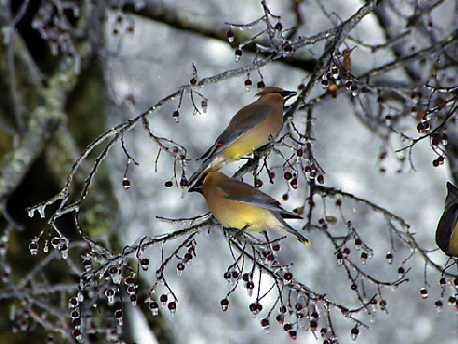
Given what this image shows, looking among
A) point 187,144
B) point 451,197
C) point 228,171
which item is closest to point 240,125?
point 451,197

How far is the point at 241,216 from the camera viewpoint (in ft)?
8.79

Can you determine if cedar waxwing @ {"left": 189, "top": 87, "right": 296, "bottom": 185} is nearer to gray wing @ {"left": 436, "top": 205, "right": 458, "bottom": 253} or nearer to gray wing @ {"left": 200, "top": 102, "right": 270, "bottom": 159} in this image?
gray wing @ {"left": 200, "top": 102, "right": 270, "bottom": 159}

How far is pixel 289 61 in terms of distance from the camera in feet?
16.0

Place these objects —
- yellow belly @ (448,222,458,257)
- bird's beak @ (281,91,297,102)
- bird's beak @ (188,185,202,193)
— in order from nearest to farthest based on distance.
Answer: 1. yellow belly @ (448,222,458,257)
2. bird's beak @ (188,185,202,193)
3. bird's beak @ (281,91,297,102)

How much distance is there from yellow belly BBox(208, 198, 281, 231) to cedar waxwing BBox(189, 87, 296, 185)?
0.18 meters

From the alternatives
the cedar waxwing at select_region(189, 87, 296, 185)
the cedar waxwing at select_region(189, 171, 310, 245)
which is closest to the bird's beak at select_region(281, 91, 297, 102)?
the cedar waxwing at select_region(189, 87, 296, 185)

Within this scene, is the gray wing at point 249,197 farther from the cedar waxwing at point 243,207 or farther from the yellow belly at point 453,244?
the yellow belly at point 453,244

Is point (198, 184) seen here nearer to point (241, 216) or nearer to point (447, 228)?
point (241, 216)

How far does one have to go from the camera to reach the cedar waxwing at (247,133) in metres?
2.70

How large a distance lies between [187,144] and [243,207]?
547cm

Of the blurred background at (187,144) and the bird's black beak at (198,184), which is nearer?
the bird's black beak at (198,184)

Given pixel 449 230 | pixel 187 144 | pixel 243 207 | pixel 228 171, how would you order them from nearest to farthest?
pixel 449 230 < pixel 243 207 < pixel 187 144 < pixel 228 171

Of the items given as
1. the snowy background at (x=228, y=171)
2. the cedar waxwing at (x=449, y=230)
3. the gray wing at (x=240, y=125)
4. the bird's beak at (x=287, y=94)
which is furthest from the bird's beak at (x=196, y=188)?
the snowy background at (x=228, y=171)

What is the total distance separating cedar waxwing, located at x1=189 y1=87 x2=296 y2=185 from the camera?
270 cm
